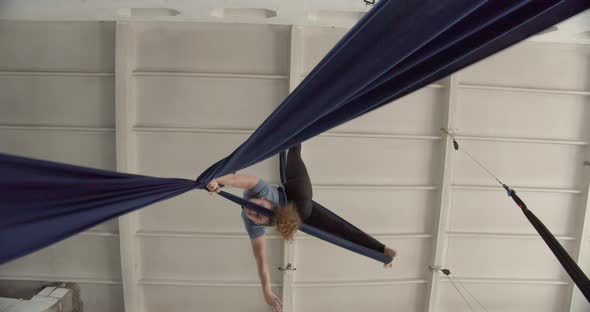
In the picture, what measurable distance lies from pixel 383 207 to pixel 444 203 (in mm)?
648

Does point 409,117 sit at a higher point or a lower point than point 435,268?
higher

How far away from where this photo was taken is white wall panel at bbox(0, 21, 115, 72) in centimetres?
393

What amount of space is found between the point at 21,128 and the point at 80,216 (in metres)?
3.18

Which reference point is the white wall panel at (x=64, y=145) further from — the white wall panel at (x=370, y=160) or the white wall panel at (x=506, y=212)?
the white wall panel at (x=506, y=212)

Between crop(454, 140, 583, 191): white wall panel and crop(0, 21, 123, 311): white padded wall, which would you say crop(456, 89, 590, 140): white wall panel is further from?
crop(0, 21, 123, 311): white padded wall

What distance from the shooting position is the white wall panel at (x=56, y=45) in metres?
3.93

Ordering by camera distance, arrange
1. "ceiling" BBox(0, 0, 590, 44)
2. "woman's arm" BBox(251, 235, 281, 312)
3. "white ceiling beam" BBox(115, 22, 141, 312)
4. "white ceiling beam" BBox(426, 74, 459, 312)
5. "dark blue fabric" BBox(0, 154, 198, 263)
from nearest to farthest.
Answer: "dark blue fabric" BBox(0, 154, 198, 263) < "woman's arm" BBox(251, 235, 281, 312) < "ceiling" BBox(0, 0, 590, 44) < "white ceiling beam" BBox(115, 22, 141, 312) < "white ceiling beam" BBox(426, 74, 459, 312)

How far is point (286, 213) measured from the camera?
2547 millimetres

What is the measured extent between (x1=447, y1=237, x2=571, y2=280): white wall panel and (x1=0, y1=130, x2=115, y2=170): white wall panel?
3887 mm

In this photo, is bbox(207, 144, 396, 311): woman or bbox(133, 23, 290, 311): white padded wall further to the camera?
bbox(133, 23, 290, 311): white padded wall

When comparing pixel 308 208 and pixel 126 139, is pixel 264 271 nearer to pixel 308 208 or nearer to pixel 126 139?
pixel 308 208

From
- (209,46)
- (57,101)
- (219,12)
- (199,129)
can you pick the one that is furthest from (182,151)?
(219,12)

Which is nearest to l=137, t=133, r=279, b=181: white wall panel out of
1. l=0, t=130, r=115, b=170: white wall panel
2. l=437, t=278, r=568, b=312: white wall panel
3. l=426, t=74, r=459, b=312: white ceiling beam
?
l=0, t=130, r=115, b=170: white wall panel

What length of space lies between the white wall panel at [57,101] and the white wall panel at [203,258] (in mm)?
1420
